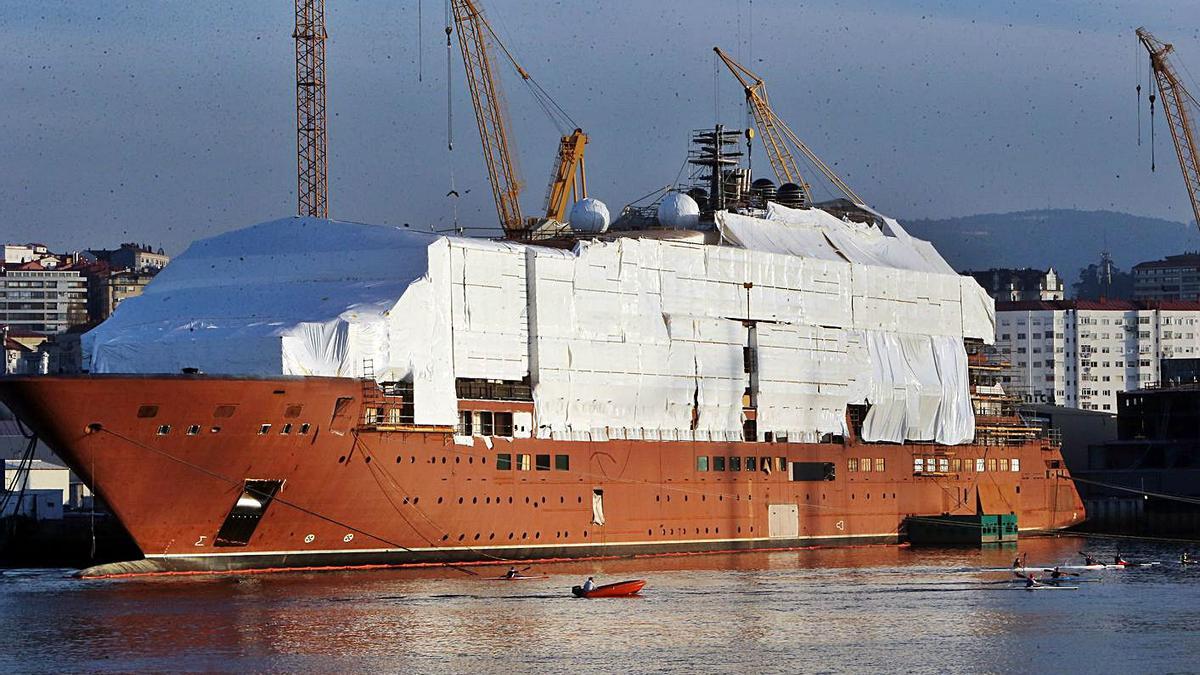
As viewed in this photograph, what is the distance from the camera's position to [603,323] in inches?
2862

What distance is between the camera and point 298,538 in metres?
60.1

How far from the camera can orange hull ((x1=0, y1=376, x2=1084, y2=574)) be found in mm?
56906

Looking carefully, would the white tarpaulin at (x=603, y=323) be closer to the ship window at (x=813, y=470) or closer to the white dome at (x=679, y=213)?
the ship window at (x=813, y=470)

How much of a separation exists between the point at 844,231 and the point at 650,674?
159 feet

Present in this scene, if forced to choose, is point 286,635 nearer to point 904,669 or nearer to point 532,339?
point 904,669

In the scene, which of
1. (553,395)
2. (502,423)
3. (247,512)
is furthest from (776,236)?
(247,512)

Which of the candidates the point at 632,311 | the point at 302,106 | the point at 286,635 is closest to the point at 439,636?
the point at 286,635

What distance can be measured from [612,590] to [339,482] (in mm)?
9332

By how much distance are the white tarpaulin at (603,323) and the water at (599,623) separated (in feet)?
24.0

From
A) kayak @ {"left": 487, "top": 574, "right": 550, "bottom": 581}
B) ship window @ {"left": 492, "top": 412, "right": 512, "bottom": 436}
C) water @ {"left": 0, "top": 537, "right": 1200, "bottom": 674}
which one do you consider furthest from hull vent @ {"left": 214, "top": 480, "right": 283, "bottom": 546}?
ship window @ {"left": 492, "top": 412, "right": 512, "bottom": 436}

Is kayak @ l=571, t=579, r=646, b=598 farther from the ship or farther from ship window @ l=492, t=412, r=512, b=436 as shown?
ship window @ l=492, t=412, r=512, b=436

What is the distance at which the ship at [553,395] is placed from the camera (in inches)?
2302

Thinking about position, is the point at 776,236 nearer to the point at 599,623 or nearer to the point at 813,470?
the point at 813,470

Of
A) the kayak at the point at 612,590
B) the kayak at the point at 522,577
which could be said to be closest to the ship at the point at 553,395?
the kayak at the point at 522,577
